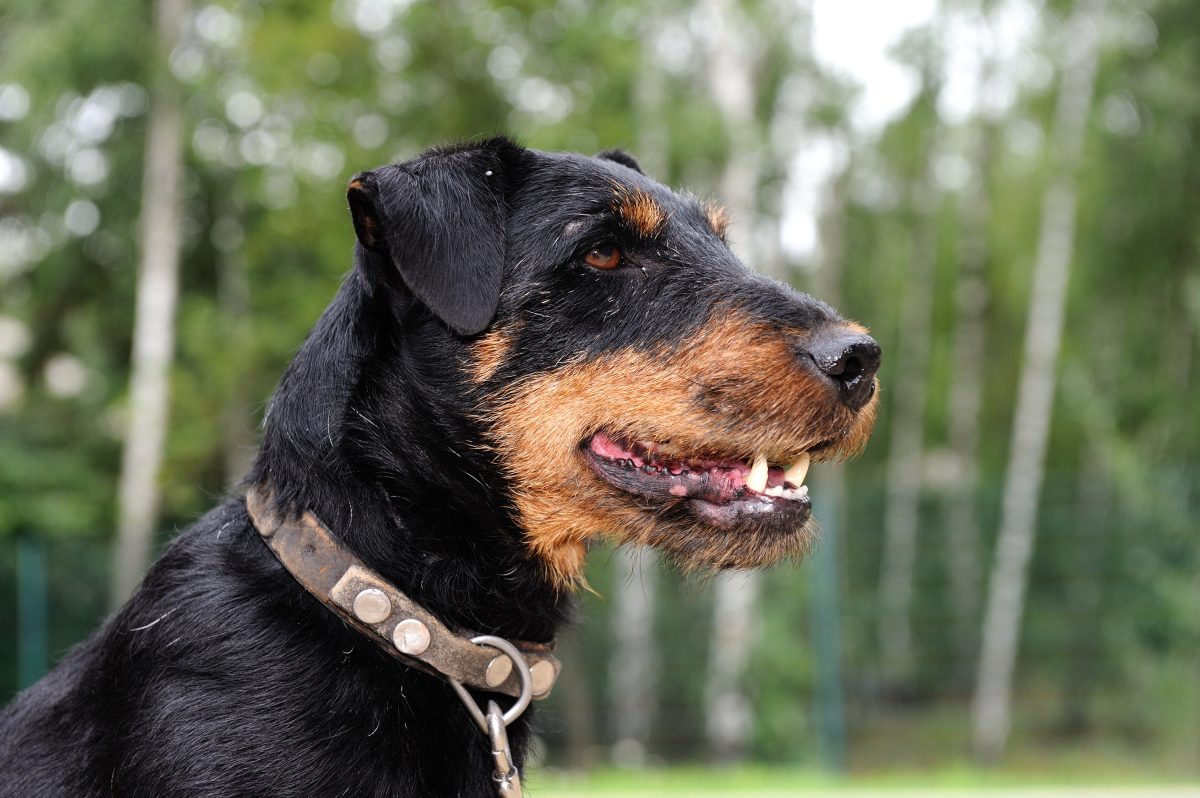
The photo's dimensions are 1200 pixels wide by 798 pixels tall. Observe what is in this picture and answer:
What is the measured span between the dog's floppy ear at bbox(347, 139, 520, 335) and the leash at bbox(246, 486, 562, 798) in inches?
25.1

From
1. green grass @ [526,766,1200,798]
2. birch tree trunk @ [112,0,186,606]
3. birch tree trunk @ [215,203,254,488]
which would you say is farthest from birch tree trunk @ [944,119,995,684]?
birch tree trunk @ [215,203,254,488]

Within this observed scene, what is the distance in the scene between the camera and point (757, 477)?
314cm

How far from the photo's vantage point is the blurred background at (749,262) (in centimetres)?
1283

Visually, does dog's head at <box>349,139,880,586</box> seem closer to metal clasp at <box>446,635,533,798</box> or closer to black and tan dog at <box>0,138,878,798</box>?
black and tan dog at <box>0,138,878,798</box>

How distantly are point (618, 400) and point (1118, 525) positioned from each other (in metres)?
11.6

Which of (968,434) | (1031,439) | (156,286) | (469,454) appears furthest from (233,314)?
(469,454)

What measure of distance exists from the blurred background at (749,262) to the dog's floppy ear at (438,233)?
22.9 feet

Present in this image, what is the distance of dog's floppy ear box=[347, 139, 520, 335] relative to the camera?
2820 mm

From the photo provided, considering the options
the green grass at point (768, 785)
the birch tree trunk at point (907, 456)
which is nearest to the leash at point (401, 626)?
the green grass at point (768, 785)

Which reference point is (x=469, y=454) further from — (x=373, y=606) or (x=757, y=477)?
(x=757, y=477)

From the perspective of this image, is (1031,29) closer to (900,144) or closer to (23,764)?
(900,144)

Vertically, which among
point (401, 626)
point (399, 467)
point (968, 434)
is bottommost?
point (401, 626)

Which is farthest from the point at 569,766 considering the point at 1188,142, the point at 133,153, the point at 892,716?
the point at 1188,142

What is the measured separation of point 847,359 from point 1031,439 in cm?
1542
